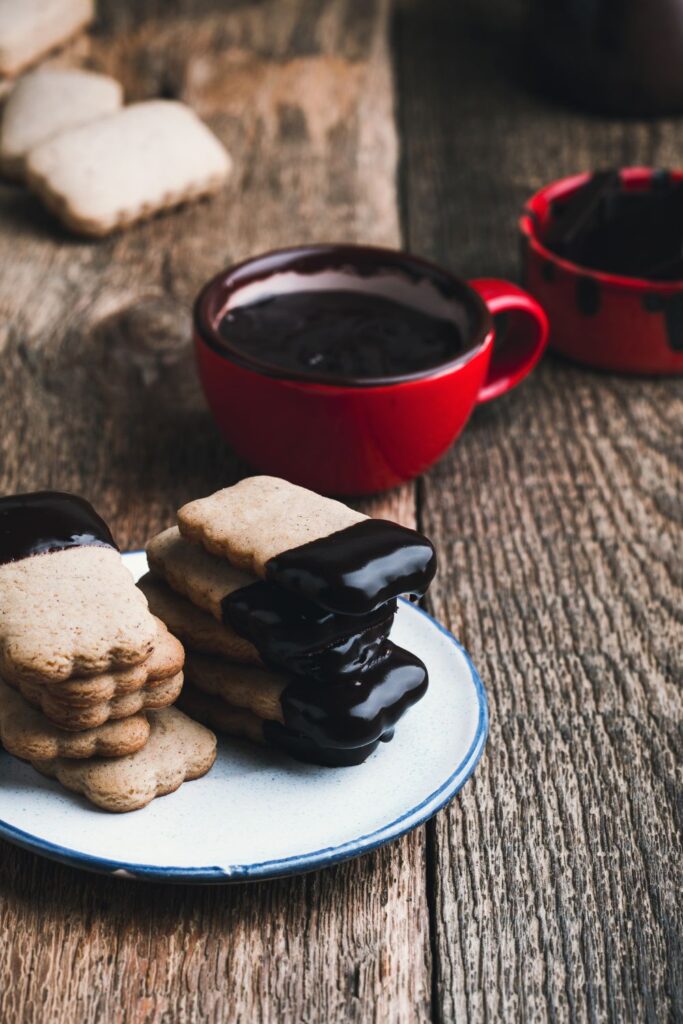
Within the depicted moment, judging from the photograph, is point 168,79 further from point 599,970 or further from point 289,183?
point 599,970

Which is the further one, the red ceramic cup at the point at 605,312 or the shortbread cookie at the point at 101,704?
the red ceramic cup at the point at 605,312

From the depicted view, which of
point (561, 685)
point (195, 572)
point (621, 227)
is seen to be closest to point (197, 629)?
point (195, 572)

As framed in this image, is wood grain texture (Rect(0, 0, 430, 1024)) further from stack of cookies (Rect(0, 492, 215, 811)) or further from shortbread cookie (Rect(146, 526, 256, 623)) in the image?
shortbread cookie (Rect(146, 526, 256, 623))

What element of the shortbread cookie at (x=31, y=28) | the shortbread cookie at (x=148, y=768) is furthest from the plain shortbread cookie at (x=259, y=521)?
the shortbread cookie at (x=31, y=28)

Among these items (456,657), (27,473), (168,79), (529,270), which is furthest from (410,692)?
(168,79)

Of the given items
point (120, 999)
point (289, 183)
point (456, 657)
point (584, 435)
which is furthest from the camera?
point (289, 183)

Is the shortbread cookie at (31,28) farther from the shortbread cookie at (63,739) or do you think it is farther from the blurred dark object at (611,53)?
the shortbread cookie at (63,739)

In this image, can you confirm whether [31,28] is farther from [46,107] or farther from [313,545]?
[313,545]
